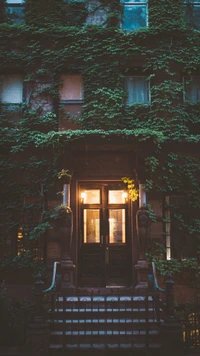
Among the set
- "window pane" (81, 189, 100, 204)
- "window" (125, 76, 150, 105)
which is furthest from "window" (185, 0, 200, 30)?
"window pane" (81, 189, 100, 204)

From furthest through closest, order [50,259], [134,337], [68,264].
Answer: [50,259] < [68,264] < [134,337]

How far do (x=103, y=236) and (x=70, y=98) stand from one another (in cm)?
434

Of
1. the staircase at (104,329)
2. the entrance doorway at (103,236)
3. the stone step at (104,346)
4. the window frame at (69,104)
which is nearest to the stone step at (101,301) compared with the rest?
the staircase at (104,329)

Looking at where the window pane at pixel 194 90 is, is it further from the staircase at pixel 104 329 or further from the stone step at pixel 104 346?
the stone step at pixel 104 346

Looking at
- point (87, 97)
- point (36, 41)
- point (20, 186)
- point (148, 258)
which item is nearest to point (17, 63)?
point (36, 41)

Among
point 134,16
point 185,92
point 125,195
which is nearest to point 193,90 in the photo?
point 185,92

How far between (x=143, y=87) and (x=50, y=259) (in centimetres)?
597

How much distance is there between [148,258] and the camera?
35.1 ft

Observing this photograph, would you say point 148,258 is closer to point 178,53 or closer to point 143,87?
point 143,87

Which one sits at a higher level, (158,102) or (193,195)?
(158,102)

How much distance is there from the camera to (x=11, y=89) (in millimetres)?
12344

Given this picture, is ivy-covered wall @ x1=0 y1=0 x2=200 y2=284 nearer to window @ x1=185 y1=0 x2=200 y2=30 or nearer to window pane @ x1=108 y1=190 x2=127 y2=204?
window @ x1=185 y1=0 x2=200 y2=30

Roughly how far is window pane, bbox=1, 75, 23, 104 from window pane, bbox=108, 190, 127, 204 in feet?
13.4

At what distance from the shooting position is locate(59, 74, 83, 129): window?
11.9m
